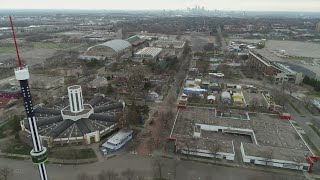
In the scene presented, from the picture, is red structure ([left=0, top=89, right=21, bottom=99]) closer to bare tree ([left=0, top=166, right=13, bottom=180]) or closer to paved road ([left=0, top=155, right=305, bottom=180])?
paved road ([left=0, top=155, right=305, bottom=180])

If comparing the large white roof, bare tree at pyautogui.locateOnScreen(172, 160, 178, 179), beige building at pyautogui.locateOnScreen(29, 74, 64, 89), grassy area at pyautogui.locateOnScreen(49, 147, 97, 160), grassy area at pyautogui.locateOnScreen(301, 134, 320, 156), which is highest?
the large white roof

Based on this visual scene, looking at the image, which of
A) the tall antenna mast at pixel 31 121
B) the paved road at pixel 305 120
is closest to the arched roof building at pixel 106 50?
the paved road at pixel 305 120

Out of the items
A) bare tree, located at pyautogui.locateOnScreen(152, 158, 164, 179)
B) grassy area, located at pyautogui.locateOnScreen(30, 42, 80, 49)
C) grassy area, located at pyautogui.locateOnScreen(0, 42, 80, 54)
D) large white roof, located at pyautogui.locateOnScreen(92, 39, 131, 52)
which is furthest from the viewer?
grassy area, located at pyautogui.locateOnScreen(30, 42, 80, 49)

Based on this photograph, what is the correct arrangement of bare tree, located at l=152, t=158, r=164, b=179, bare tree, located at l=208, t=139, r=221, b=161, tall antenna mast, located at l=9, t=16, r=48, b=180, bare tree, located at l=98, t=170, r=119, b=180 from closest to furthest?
1. tall antenna mast, located at l=9, t=16, r=48, b=180
2. bare tree, located at l=98, t=170, r=119, b=180
3. bare tree, located at l=152, t=158, r=164, b=179
4. bare tree, located at l=208, t=139, r=221, b=161

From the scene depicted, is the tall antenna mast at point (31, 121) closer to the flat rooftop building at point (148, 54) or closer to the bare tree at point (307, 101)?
the bare tree at point (307, 101)

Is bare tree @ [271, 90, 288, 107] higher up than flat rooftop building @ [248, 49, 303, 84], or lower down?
lower down

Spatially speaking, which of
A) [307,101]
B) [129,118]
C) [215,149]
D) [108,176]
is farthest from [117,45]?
[108,176]

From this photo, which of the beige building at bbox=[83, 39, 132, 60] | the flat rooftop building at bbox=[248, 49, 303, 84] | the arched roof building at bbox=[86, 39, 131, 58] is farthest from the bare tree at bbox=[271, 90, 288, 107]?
the arched roof building at bbox=[86, 39, 131, 58]

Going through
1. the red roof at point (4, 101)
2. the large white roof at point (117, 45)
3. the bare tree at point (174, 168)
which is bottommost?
the bare tree at point (174, 168)
